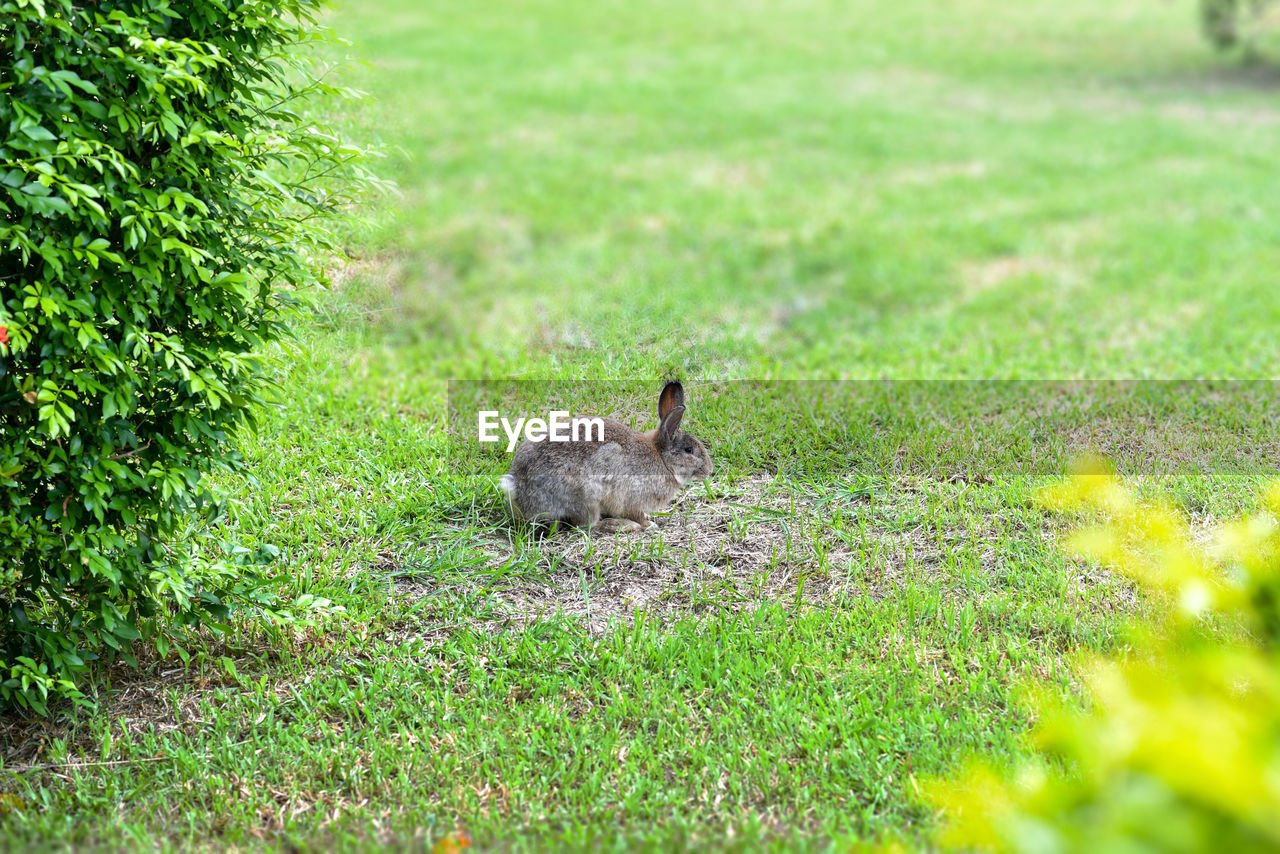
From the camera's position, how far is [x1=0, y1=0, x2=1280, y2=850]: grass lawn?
11.8ft

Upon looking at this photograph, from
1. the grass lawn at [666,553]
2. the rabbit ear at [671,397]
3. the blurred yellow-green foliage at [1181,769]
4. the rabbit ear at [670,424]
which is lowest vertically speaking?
the grass lawn at [666,553]

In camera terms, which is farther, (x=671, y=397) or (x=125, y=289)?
(x=671, y=397)

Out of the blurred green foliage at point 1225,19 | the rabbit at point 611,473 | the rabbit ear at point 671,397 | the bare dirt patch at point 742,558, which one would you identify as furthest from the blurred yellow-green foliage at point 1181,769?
the blurred green foliage at point 1225,19

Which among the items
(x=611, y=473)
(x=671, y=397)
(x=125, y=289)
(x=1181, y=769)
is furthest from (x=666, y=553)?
(x=1181, y=769)

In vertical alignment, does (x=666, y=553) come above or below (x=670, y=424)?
below

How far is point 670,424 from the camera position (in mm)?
4980

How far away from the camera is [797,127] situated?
55.0 feet

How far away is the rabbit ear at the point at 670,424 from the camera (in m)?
4.93

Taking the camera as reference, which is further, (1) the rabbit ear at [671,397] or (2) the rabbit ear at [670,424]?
(1) the rabbit ear at [671,397]

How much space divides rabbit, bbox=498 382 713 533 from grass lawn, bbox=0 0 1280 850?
139mm

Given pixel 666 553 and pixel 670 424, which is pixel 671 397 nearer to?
pixel 670 424

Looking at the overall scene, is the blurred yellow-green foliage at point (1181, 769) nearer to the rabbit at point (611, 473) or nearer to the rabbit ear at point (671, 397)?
the rabbit at point (611, 473)

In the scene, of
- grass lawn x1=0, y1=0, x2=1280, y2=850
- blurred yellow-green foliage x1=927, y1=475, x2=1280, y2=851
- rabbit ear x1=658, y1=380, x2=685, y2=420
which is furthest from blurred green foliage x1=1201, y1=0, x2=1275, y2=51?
blurred yellow-green foliage x1=927, y1=475, x2=1280, y2=851

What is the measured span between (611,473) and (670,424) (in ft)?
1.21
